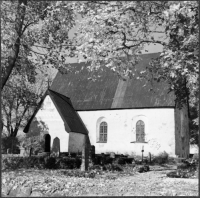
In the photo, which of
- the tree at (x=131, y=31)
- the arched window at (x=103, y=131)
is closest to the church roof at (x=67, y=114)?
the arched window at (x=103, y=131)

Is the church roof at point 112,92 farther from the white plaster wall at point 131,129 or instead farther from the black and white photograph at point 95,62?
the black and white photograph at point 95,62

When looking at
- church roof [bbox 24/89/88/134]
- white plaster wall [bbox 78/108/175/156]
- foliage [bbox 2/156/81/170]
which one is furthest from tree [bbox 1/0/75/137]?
white plaster wall [bbox 78/108/175/156]

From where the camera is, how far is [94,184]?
892cm

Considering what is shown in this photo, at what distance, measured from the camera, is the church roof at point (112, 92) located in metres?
25.4

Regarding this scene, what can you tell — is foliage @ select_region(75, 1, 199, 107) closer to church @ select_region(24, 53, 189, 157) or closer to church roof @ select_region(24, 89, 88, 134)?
church @ select_region(24, 53, 189, 157)

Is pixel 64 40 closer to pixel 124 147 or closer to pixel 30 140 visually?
pixel 30 140

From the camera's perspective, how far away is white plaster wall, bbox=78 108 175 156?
2417 cm

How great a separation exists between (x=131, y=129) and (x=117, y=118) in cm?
163

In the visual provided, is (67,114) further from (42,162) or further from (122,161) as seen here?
(42,162)

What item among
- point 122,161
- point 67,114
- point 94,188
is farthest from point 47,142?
point 94,188

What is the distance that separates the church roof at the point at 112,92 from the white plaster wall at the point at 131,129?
63cm

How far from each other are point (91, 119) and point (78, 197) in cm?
2007

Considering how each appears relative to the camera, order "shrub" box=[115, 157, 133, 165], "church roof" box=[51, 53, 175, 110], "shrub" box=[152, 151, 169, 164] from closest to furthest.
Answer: "shrub" box=[115, 157, 133, 165], "shrub" box=[152, 151, 169, 164], "church roof" box=[51, 53, 175, 110]

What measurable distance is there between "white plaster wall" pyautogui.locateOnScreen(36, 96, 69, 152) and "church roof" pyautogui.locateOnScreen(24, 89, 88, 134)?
35 cm
